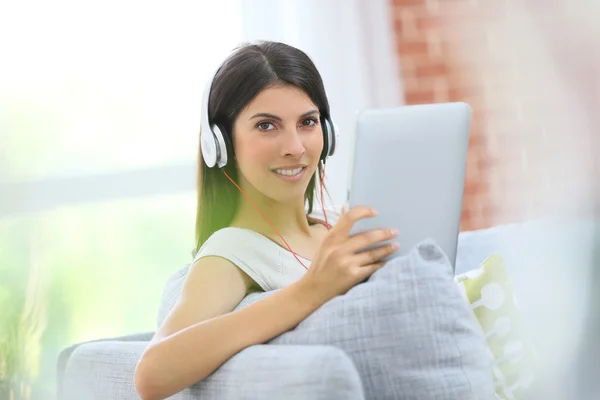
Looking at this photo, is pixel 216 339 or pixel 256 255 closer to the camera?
pixel 216 339

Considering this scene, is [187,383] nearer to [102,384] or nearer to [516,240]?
[102,384]

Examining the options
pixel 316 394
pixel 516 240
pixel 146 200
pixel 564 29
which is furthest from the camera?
pixel 146 200

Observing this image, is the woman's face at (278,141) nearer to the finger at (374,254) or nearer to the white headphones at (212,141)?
the white headphones at (212,141)

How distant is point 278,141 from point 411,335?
462 millimetres

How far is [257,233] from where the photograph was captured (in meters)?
1.36

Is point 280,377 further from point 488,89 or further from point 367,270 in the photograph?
point 488,89

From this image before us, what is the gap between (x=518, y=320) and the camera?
1509 mm

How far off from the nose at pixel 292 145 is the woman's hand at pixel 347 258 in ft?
0.88

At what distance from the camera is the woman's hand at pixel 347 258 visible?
40.5 inches

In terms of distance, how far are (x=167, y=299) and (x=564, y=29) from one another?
5.89ft

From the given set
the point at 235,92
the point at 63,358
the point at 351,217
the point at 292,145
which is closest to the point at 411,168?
the point at 351,217

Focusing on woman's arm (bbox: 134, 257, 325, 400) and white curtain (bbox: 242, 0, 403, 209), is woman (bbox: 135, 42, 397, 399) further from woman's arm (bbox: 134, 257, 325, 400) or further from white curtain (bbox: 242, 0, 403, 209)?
white curtain (bbox: 242, 0, 403, 209)

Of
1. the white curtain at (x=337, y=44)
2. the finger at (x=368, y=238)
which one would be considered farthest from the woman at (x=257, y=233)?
the white curtain at (x=337, y=44)

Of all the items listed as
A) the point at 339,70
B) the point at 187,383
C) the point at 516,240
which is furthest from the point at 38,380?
the point at 187,383
